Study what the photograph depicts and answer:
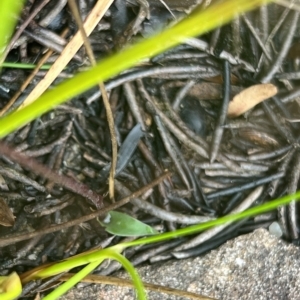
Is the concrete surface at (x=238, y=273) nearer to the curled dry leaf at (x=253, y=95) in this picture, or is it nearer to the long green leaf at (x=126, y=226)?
the long green leaf at (x=126, y=226)

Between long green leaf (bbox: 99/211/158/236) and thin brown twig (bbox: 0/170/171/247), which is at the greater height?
thin brown twig (bbox: 0/170/171/247)

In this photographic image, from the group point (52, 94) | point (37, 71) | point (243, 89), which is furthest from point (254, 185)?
point (52, 94)

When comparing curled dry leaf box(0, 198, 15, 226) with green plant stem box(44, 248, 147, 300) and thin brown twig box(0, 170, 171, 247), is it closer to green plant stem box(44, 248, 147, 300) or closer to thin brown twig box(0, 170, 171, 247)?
thin brown twig box(0, 170, 171, 247)

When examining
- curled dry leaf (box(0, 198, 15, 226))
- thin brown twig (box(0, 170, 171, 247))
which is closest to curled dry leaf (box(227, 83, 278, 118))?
thin brown twig (box(0, 170, 171, 247))

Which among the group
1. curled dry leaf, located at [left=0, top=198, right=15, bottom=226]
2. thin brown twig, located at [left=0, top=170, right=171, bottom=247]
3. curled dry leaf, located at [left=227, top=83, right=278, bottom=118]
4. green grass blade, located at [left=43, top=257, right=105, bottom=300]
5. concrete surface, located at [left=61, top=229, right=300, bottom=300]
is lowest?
concrete surface, located at [left=61, top=229, right=300, bottom=300]

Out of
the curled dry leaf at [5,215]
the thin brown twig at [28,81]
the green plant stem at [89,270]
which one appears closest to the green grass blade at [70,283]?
the green plant stem at [89,270]

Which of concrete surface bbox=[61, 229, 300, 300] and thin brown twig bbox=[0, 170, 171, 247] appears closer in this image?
thin brown twig bbox=[0, 170, 171, 247]
